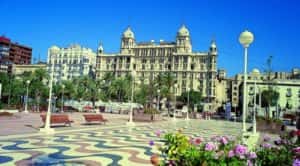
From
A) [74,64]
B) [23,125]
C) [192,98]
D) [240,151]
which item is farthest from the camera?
[74,64]

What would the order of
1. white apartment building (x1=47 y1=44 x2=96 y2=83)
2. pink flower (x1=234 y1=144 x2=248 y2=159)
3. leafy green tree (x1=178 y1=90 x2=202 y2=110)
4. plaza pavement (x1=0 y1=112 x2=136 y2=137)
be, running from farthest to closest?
white apartment building (x1=47 y1=44 x2=96 y2=83)
leafy green tree (x1=178 y1=90 x2=202 y2=110)
plaza pavement (x1=0 y1=112 x2=136 y2=137)
pink flower (x1=234 y1=144 x2=248 y2=159)

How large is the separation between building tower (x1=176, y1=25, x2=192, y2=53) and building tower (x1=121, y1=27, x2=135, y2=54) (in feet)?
59.8

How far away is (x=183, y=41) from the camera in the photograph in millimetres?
117438

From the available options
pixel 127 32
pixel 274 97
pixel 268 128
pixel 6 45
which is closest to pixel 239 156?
pixel 268 128

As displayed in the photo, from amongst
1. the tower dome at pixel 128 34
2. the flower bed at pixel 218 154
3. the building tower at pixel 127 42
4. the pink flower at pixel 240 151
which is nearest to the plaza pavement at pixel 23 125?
the flower bed at pixel 218 154

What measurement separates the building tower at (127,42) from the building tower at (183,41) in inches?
718

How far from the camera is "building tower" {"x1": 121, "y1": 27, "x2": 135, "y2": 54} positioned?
4899 inches

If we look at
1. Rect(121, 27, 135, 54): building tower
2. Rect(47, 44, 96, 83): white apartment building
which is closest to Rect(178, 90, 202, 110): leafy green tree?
Rect(121, 27, 135, 54): building tower

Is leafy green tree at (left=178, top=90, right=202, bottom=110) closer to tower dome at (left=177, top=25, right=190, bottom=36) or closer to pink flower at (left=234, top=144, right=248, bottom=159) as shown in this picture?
tower dome at (left=177, top=25, right=190, bottom=36)

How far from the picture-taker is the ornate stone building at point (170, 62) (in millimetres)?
113438

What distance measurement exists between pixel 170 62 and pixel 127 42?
19.2 metres

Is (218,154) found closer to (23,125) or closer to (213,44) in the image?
(23,125)

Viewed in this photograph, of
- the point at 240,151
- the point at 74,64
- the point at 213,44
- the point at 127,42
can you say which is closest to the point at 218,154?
the point at 240,151

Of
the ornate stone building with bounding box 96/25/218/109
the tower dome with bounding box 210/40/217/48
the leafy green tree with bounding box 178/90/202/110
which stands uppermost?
the tower dome with bounding box 210/40/217/48
